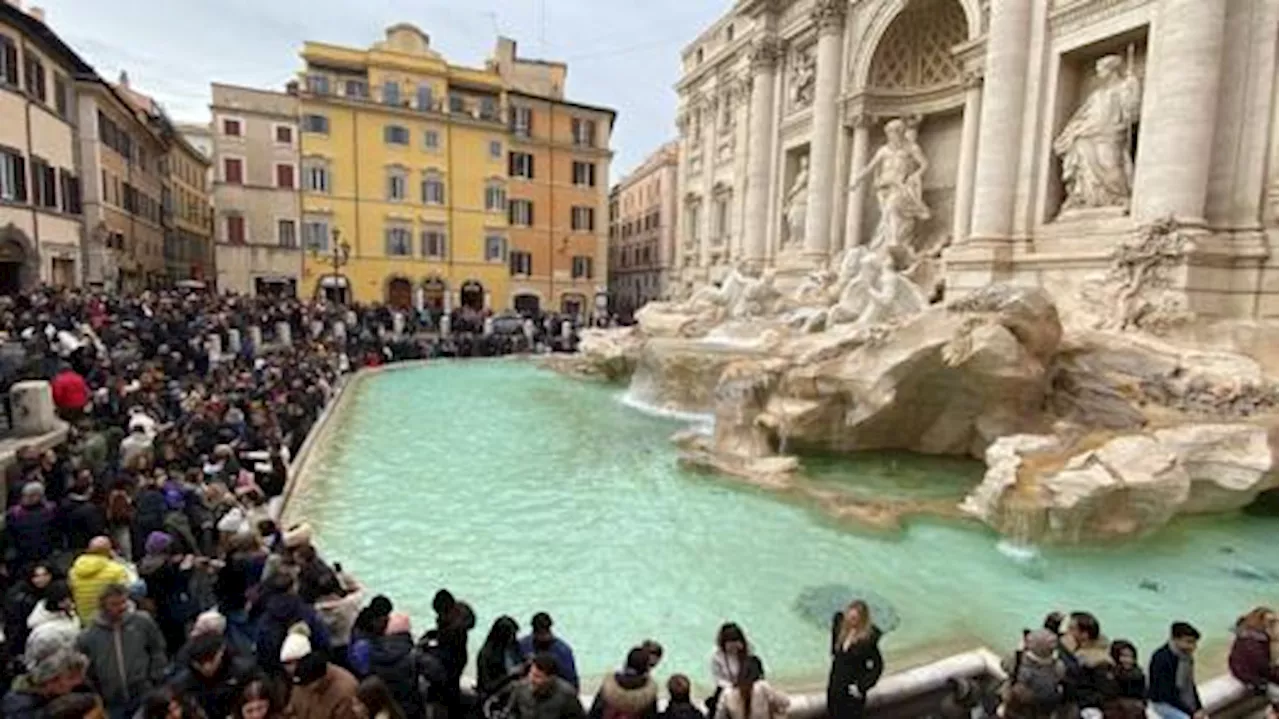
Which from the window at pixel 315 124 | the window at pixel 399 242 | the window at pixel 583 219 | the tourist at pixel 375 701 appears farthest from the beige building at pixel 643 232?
the tourist at pixel 375 701

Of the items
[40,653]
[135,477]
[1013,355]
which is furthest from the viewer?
[1013,355]

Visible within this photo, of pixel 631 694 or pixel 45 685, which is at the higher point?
pixel 45 685

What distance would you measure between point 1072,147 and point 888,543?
1111cm

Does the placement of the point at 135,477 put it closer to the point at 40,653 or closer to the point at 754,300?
the point at 40,653

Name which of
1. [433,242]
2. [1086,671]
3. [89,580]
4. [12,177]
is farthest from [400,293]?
[1086,671]

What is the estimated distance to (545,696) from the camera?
12.0 feet

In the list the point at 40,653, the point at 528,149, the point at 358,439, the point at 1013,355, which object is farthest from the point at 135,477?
the point at 528,149

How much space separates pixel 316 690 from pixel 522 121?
128 feet

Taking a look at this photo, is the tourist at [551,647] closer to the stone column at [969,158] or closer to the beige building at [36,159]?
the stone column at [969,158]

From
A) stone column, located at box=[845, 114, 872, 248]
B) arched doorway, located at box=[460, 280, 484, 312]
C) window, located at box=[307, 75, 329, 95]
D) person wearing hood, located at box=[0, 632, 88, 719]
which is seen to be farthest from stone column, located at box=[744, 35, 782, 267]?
person wearing hood, located at box=[0, 632, 88, 719]

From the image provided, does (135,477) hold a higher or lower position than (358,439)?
higher

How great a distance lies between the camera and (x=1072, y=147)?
15.2 meters

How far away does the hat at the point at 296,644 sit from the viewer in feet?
12.9

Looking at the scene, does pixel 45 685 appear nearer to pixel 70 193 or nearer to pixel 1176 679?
pixel 1176 679
